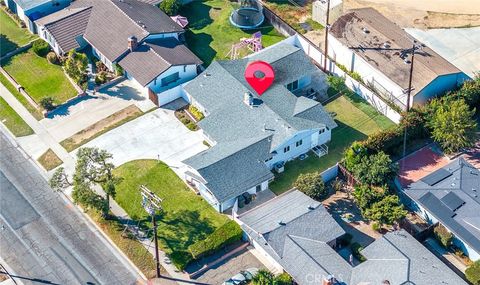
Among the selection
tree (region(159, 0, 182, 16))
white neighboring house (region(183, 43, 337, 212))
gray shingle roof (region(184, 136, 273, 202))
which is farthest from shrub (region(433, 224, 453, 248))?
tree (region(159, 0, 182, 16))

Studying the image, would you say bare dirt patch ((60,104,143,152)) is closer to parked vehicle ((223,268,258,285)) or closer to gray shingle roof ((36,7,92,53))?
gray shingle roof ((36,7,92,53))

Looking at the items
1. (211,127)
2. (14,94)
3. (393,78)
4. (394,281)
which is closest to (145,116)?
(211,127)

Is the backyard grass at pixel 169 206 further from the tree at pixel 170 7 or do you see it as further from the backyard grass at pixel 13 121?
the tree at pixel 170 7

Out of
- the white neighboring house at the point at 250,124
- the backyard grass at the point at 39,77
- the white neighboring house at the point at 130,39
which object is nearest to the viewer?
the white neighboring house at the point at 250,124

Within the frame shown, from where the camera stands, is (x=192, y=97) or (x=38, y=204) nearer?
(x=38, y=204)

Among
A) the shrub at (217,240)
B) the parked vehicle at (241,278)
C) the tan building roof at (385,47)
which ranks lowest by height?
the parked vehicle at (241,278)

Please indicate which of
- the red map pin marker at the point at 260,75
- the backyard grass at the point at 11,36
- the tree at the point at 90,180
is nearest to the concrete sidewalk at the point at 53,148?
the tree at the point at 90,180

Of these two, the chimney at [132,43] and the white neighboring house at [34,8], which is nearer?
the chimney at [132,43]

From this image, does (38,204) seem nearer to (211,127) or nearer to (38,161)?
(38,161)
